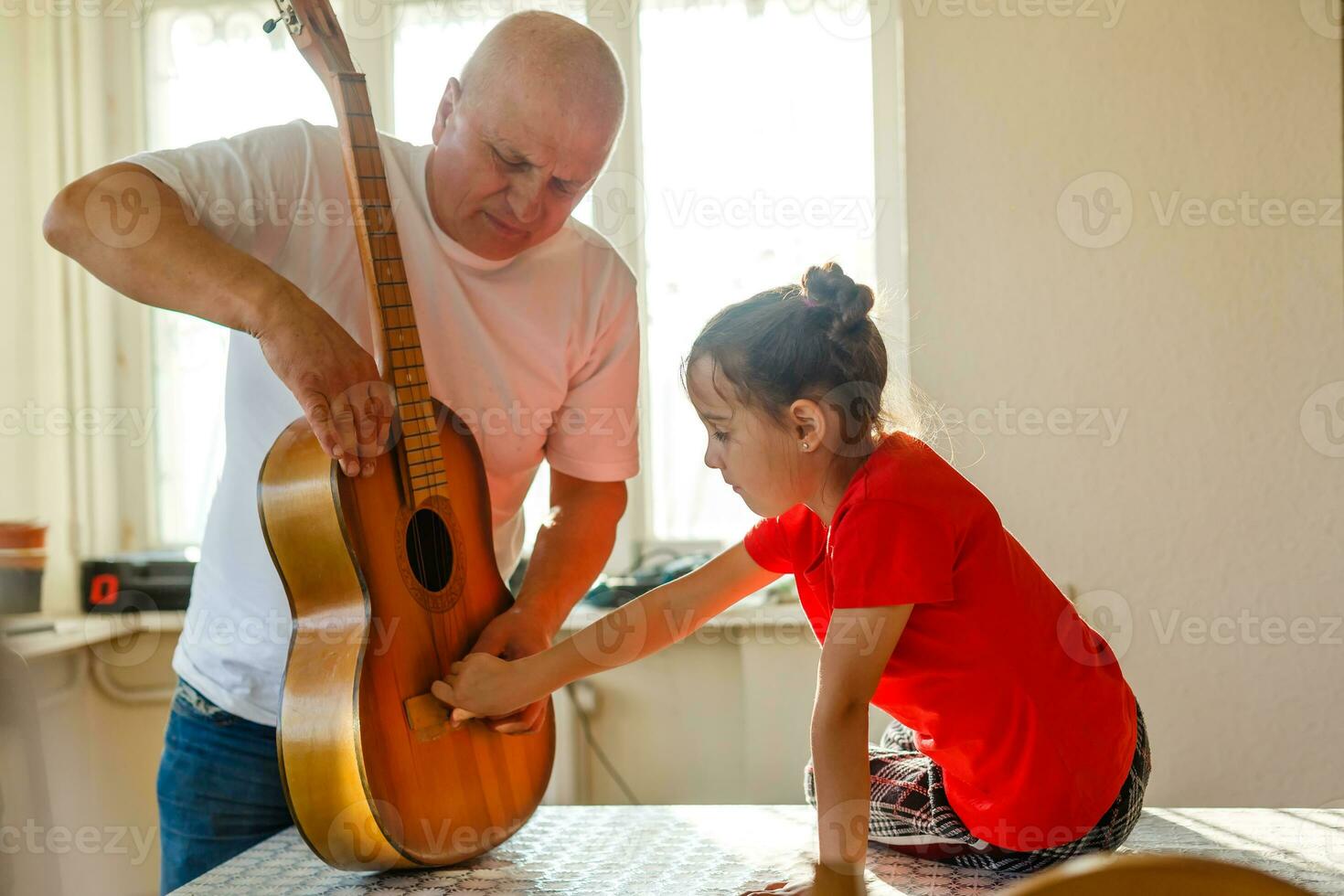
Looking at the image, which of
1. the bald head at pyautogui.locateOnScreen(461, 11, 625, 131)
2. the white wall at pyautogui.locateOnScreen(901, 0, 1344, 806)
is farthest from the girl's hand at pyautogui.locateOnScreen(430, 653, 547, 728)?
the white wall at pyautogui.locateOnScreen(901, 0, 1344, 806)

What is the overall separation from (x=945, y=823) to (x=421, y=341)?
88cm

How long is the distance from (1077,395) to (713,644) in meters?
1.05

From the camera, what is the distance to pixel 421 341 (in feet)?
4.69

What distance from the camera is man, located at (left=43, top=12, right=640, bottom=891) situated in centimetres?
118

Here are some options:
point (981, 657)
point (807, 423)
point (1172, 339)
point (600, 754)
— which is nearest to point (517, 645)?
point (807, 423)

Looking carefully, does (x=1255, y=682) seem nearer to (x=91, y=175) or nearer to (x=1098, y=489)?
(x=1098, y=489)

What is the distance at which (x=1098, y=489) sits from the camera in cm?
257

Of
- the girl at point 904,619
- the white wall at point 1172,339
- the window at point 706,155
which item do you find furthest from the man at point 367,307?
the window at point 706,155

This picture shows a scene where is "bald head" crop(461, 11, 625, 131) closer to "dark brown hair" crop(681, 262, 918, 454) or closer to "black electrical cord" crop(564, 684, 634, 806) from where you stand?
"dark brown hair" crop(681, 262, 918, 454)

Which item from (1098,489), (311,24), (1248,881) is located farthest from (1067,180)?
(1248,881)

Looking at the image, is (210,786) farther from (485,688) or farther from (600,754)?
(600,754)

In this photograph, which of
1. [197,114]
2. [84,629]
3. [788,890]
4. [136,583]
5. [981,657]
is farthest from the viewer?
[197,114]

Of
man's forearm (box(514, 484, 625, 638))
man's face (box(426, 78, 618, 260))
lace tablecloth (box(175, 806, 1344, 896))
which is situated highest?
man's face (box(426, 78, 618, 260))

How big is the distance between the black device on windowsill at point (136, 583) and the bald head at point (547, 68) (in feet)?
6.59
